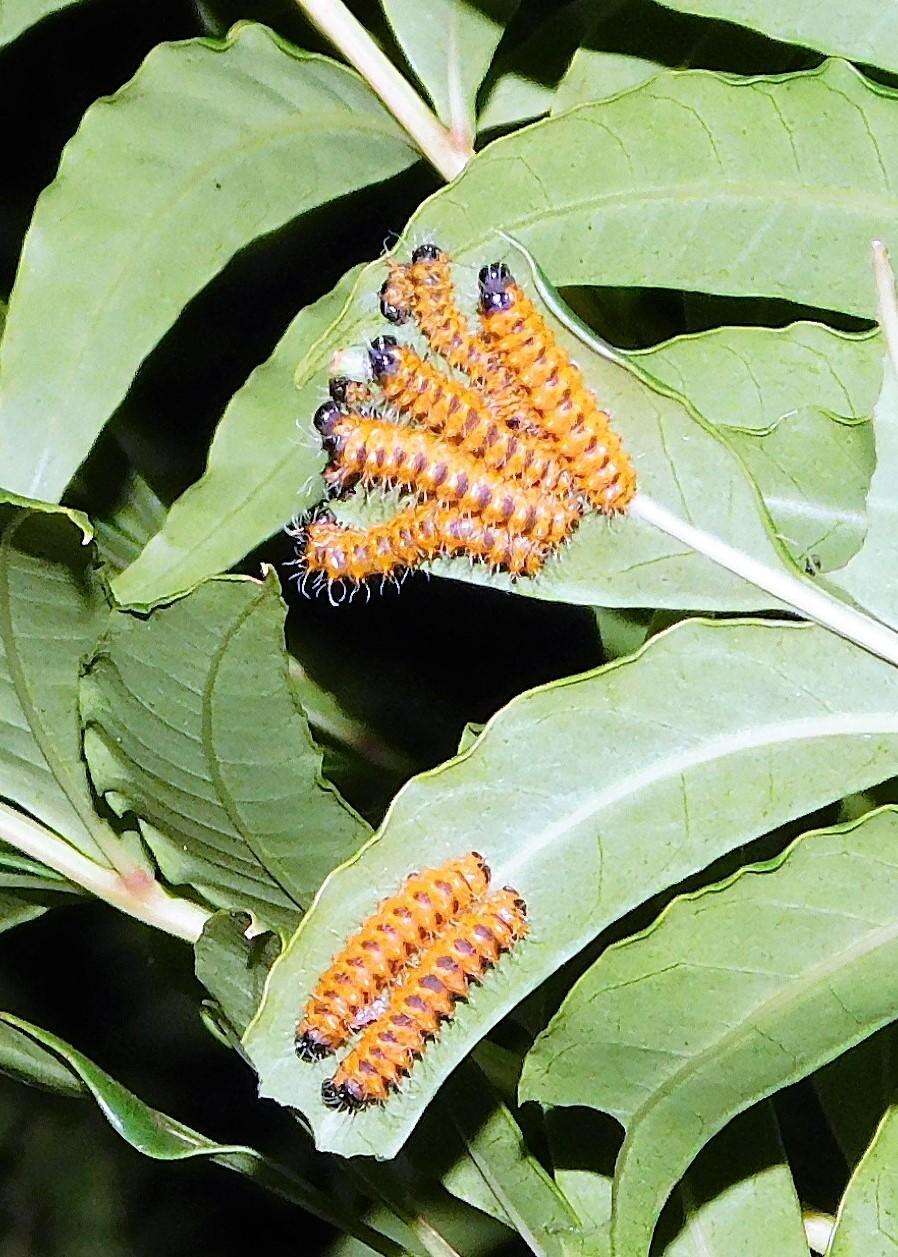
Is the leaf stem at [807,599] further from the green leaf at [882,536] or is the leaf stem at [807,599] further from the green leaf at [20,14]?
the green leaf at [20,14]

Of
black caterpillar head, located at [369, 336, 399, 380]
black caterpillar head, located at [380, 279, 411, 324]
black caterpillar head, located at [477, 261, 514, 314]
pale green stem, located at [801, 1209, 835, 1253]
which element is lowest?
pale green stem, located at [801, 1209, 835, 1253]

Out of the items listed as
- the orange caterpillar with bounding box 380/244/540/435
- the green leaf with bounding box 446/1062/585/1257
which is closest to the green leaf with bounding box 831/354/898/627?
the orange caterpillar with bounding box 380/244/540/435

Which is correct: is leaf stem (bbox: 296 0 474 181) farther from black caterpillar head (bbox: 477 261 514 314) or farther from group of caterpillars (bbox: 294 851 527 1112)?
group of caterpillars (bbox: 294 851 527 1112)

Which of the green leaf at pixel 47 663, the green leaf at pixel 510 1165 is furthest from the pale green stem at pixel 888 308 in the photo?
the green leaf at pixel 510 1165

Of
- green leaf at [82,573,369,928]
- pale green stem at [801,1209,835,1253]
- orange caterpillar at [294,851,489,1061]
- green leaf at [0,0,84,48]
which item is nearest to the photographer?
green leaf at [82,573,369,928]

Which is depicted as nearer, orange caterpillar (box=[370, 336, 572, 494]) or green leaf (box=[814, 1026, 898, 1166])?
orange caterpillar (box=[370, 336, 572, 494])

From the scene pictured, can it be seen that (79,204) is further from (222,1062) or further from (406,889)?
(222,1062)

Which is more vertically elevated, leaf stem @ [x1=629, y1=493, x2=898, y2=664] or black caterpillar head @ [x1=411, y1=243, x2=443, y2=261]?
black caterpillar head @ [x1=411, y1=243, x2=443, y2=261]
